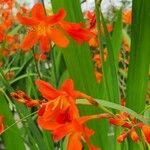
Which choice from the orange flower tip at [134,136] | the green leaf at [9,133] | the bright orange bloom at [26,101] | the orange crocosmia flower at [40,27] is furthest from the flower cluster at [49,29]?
the green leaf at [9,133]

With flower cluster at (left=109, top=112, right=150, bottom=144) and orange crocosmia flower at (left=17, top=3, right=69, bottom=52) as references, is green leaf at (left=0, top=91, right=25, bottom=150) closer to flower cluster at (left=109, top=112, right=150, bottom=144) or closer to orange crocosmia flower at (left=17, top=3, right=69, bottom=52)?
orange crocosmia flower at (left=17, top=3, right=69, bottom=52)

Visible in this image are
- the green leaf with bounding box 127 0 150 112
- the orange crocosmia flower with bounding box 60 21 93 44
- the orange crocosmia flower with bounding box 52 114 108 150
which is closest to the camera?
the orange crocosmia flower with bounding box 52 114 108 150

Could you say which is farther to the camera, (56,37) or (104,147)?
Answer: (104,147)

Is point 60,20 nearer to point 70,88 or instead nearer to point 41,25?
point 41,25

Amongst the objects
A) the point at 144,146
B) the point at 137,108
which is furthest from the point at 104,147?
the point at 144,146

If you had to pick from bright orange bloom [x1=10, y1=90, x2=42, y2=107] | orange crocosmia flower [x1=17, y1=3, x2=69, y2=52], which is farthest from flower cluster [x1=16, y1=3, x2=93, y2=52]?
bright orange bloom [x1=10, y1=90, x2=42, y2=107]

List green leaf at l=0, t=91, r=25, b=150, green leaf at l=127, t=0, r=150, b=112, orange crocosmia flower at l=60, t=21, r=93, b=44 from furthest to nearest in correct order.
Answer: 1. green leaf at l=0, t=91, r=25, b=150
2. green leaf at l=127, t=0, r=150, b=112
3. orange crocosmia flower at l=60, t=21, r=93, b=44

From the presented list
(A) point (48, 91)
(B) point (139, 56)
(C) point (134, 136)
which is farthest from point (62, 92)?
(B) point (139, 56)
